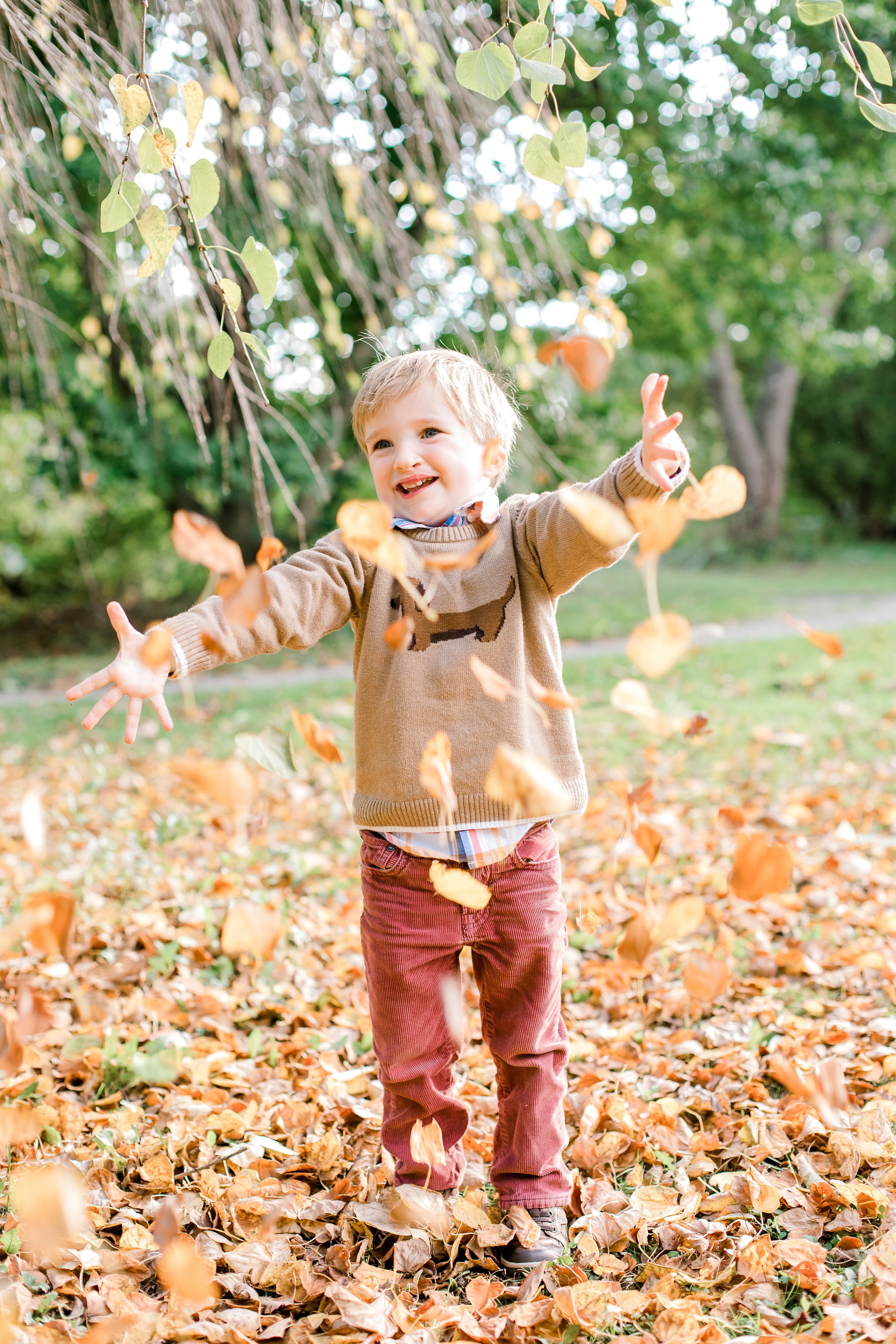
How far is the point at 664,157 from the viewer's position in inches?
281

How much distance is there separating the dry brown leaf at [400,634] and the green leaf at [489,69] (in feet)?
2.13

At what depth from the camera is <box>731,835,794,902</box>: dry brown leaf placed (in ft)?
4.64

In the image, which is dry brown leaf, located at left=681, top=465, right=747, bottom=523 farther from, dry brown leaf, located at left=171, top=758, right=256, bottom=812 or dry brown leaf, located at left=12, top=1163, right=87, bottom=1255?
dry brown leaf, located at left=12, top=1163, right=87, bottom=1255

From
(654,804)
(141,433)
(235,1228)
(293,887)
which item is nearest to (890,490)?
(141,433)

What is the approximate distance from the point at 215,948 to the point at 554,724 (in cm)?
135

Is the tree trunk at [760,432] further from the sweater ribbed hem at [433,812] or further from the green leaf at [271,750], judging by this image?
the green leaf at [271,750]

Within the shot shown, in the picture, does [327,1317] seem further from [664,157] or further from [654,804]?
[664,157]

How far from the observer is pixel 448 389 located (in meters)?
1.54

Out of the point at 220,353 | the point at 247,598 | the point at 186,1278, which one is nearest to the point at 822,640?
the point at 247,598

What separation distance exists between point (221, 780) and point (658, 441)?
0.72m

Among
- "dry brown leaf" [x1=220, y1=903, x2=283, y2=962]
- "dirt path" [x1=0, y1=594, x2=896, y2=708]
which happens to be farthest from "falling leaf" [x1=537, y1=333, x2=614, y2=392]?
"dirt path" [x1=0, y1=594, x2=896, y2=708]

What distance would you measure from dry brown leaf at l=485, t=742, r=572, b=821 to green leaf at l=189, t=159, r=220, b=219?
2.34 ft

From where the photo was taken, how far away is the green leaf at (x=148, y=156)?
1171 millimetres

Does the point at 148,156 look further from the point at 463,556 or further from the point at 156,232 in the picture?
the point at 463,556
